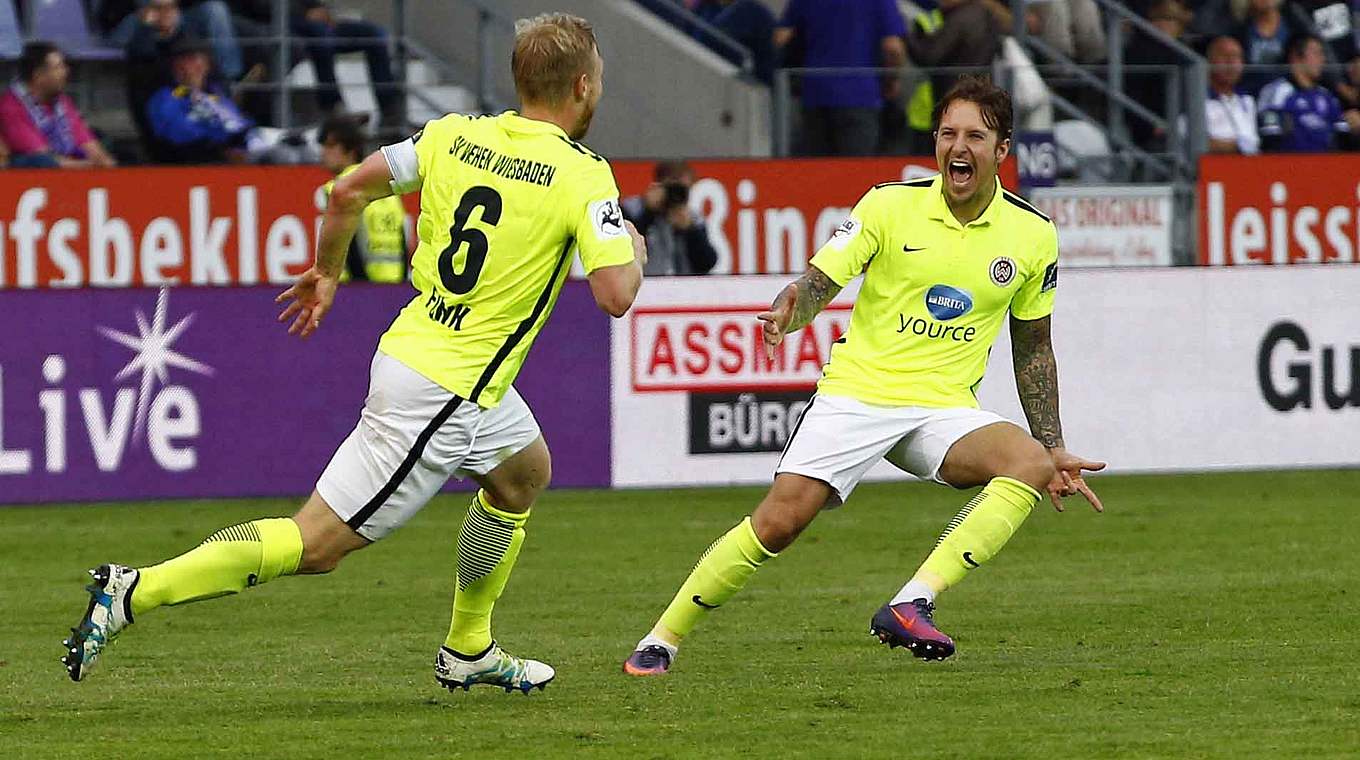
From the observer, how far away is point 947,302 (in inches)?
333

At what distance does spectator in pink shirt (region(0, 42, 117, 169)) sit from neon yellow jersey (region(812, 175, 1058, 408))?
10926mm

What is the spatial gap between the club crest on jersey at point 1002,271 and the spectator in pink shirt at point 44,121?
11181 millimetres

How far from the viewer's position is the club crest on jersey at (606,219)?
7.21m

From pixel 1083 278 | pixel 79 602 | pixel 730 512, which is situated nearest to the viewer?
pixel 79 602

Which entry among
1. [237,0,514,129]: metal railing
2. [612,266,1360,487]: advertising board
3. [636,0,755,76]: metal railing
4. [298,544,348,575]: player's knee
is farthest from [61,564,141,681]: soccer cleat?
[636,0,755,76]: metal railing

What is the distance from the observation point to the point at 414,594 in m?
11.3

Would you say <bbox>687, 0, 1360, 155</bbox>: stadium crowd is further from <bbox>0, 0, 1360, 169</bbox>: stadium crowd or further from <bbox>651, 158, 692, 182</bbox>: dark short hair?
<bbox>651, 158, 692, 182</bbox>: dark short hair

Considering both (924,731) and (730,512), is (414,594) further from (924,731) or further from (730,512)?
(924,731)

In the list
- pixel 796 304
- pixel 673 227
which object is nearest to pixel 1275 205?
pixel 673 227

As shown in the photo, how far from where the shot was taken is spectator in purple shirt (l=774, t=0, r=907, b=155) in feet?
65.4

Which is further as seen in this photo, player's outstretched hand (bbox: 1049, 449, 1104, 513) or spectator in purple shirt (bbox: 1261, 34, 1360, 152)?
spectator in purple shirt (bbox: 1261, 34, 1360, 152)

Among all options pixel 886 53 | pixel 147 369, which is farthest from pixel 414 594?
pixel 886 53

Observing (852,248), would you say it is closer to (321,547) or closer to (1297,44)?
(321,547)

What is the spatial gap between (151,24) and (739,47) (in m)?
4.98
